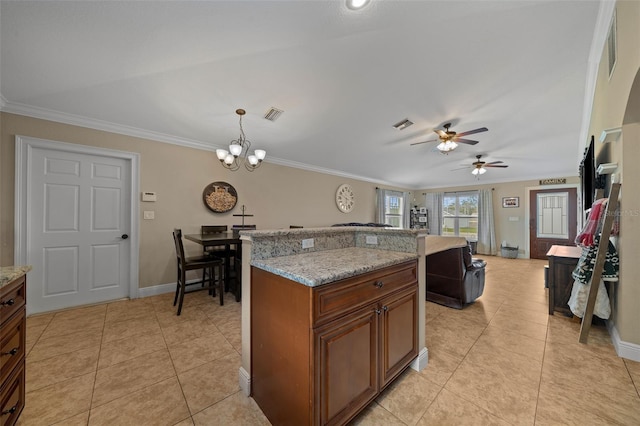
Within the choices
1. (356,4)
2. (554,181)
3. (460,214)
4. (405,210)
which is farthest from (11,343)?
(554,181)

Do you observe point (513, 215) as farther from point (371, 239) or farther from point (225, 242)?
point (225, 242)

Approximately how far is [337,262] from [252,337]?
75 cm

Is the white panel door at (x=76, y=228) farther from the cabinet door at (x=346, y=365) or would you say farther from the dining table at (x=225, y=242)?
the cabinet door at (x=346, y=365)

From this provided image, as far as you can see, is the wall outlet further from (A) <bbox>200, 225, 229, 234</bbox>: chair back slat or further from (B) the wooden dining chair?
(A) <bbox>200, 225, 229, 234</bbox>: chair back slat

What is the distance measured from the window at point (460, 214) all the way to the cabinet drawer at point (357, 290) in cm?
704

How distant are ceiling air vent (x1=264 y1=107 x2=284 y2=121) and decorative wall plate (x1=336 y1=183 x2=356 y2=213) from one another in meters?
3.07

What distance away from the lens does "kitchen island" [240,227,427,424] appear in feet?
3.66

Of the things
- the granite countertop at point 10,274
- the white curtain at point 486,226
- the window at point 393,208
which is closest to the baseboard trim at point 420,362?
the granite countertop at point 10,274

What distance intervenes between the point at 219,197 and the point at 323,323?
342 cm

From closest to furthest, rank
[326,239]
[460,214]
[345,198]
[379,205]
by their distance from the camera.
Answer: [326,239] → [345,198] → [379,205] → [460,214]

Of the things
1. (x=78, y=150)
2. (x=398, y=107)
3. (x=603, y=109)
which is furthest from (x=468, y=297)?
(x=78, y=150)

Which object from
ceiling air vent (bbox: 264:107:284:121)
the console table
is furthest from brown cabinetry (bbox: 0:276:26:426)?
the console table

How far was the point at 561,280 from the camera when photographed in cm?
277

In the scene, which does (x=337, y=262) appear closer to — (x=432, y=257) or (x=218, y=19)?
(x=218, y=19)
